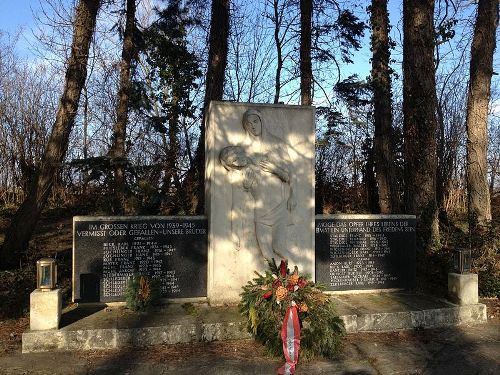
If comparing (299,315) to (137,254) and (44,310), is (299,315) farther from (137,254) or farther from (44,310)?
(44,310)

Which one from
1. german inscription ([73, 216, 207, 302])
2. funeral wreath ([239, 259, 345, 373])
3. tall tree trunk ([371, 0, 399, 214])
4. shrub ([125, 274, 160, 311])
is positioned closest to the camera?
funeral wreath ([239, 259, 345, 373])

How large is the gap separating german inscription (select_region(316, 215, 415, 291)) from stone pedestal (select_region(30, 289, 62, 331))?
384 centimetres

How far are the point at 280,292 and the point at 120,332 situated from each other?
6.61 ft

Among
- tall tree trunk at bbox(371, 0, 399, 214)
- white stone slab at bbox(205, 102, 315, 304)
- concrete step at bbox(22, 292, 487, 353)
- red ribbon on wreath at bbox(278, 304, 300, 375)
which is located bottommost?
concrete step at bbox(22, 292, 487, 353)

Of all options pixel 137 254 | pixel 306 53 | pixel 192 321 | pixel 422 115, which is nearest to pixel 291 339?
pixel 192 321

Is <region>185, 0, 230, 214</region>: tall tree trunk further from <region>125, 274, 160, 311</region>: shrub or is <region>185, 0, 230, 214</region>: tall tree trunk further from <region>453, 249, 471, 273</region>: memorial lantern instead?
<region>453, 249, 471, 273</region>: memorial lantern

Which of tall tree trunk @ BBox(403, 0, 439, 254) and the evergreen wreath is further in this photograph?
tall tree trunk @ BBox(403, 0, 439, 254)

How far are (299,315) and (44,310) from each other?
9.77ft

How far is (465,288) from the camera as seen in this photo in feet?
22.4

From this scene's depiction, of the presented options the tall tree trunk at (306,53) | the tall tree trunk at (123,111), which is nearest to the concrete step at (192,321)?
the tall tree trunk at (123,111)

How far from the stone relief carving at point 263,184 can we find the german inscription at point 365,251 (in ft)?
2.52

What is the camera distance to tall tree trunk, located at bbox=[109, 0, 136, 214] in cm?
1109

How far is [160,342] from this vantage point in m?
5.67

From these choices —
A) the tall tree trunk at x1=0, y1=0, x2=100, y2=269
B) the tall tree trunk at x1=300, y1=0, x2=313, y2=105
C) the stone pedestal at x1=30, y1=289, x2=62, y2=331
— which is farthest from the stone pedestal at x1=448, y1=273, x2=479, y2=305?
the tall tree trunk at x1=300, y1=0, x2=313, y2=105
